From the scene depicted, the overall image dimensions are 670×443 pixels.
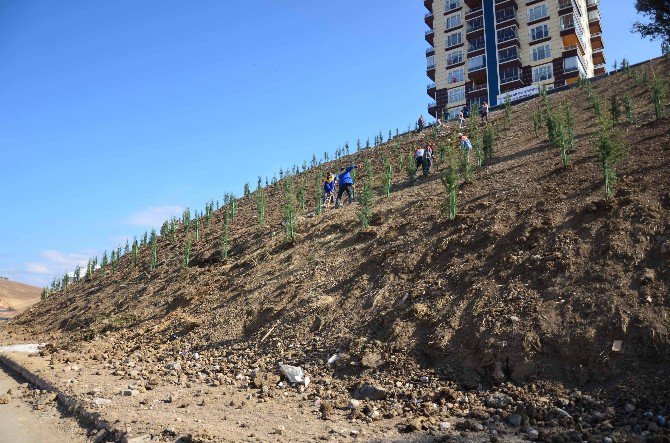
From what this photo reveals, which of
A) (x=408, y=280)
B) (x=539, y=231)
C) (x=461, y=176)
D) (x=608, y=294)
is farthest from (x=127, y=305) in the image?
(x=608, y=294)

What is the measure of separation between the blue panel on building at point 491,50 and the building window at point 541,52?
3.49 metres

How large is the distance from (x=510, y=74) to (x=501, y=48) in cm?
274

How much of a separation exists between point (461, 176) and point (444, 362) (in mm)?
7368

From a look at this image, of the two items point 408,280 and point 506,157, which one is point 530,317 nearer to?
point 408,280

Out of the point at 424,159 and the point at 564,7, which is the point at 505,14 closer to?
the point at 564,7

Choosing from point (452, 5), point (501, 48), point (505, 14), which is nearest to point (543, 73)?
point (501, 48)

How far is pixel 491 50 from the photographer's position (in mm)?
43688

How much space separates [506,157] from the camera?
13.6 meters

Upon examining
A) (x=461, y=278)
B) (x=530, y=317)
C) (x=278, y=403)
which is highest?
(x=461, y=278)

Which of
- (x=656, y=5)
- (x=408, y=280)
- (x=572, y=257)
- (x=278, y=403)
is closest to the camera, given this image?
(x=278, y=403)

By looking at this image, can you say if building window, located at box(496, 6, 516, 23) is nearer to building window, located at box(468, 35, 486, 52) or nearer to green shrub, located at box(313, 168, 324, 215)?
building window, located at box(468, 35, 486, 52)

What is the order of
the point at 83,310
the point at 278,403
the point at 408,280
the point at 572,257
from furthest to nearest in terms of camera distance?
the point at 83,310 → the point at 408,280 → the point at 572,257 → the point at 278,403

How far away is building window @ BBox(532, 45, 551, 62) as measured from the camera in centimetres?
4164

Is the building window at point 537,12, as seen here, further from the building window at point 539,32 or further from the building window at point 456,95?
the building window at point 456,95
